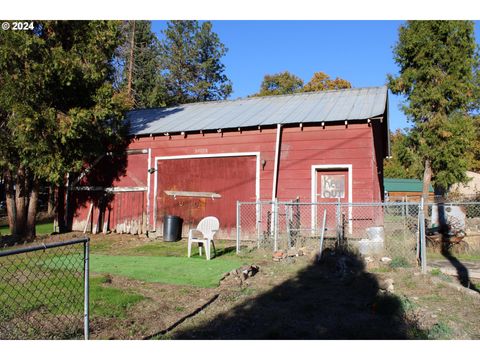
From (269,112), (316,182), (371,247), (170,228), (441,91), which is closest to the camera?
(371,247)

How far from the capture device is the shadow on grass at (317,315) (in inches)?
176

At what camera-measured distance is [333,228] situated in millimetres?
11875

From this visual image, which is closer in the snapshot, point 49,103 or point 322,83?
point 49,103

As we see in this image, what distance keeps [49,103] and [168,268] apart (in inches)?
278

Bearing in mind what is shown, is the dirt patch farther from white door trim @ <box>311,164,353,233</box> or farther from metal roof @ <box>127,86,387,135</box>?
metal roof @ <box>127,86,387,135</box>

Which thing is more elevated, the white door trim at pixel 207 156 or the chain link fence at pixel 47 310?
the white door trim at pixel 207 156

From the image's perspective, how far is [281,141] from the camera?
12797mm

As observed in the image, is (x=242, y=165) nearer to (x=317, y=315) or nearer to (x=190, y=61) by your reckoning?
(x=317, y=315)

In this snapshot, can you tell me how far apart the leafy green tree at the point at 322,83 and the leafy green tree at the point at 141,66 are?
15.5 m

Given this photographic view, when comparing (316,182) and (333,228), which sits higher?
(316,182)

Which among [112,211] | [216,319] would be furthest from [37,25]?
[216,319]

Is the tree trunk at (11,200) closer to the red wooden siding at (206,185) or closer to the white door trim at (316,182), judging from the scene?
the red wooden siding at (206,185)

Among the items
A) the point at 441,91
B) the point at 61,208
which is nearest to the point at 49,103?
the point at 61,208

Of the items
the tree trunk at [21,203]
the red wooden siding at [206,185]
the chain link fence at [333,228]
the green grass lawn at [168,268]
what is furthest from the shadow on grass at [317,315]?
the tree trunk at [21,203]
